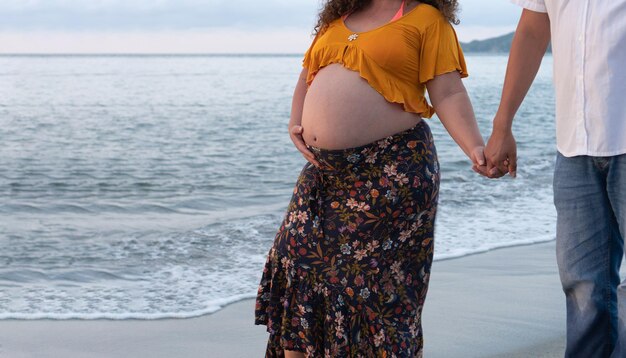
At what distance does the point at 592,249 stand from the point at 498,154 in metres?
0.40

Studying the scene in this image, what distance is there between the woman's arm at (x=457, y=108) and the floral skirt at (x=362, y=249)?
0.31 ft

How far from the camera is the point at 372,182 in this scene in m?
2.66

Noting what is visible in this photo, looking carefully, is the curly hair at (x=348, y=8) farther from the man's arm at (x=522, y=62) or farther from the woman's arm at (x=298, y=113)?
the man's arm at (x=522, y=62)

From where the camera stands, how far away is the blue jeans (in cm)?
228

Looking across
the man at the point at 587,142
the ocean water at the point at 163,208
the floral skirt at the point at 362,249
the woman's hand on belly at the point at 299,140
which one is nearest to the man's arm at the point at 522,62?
the man at the point at 587,142

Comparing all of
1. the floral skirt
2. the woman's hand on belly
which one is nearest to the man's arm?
the floral skirt

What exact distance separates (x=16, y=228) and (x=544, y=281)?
3951 millimetres

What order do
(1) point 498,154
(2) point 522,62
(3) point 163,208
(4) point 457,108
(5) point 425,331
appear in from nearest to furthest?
1. (2) point 522,62
2. (1) point 498,154
3. (4) point 457,108
4. (5) point 425,331
5. (3) point 163,208

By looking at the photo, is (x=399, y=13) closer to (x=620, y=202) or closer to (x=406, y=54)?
(x=406, y=54)

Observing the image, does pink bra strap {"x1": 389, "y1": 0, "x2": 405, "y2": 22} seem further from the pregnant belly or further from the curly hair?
the pregnant belly

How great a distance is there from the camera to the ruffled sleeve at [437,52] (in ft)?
8.64

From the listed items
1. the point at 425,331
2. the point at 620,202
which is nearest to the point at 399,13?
the point at 620,202

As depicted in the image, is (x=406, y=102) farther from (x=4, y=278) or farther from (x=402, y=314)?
(x=4, y=278)

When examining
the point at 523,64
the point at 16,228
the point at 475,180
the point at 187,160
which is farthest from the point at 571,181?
the point at 187,160
